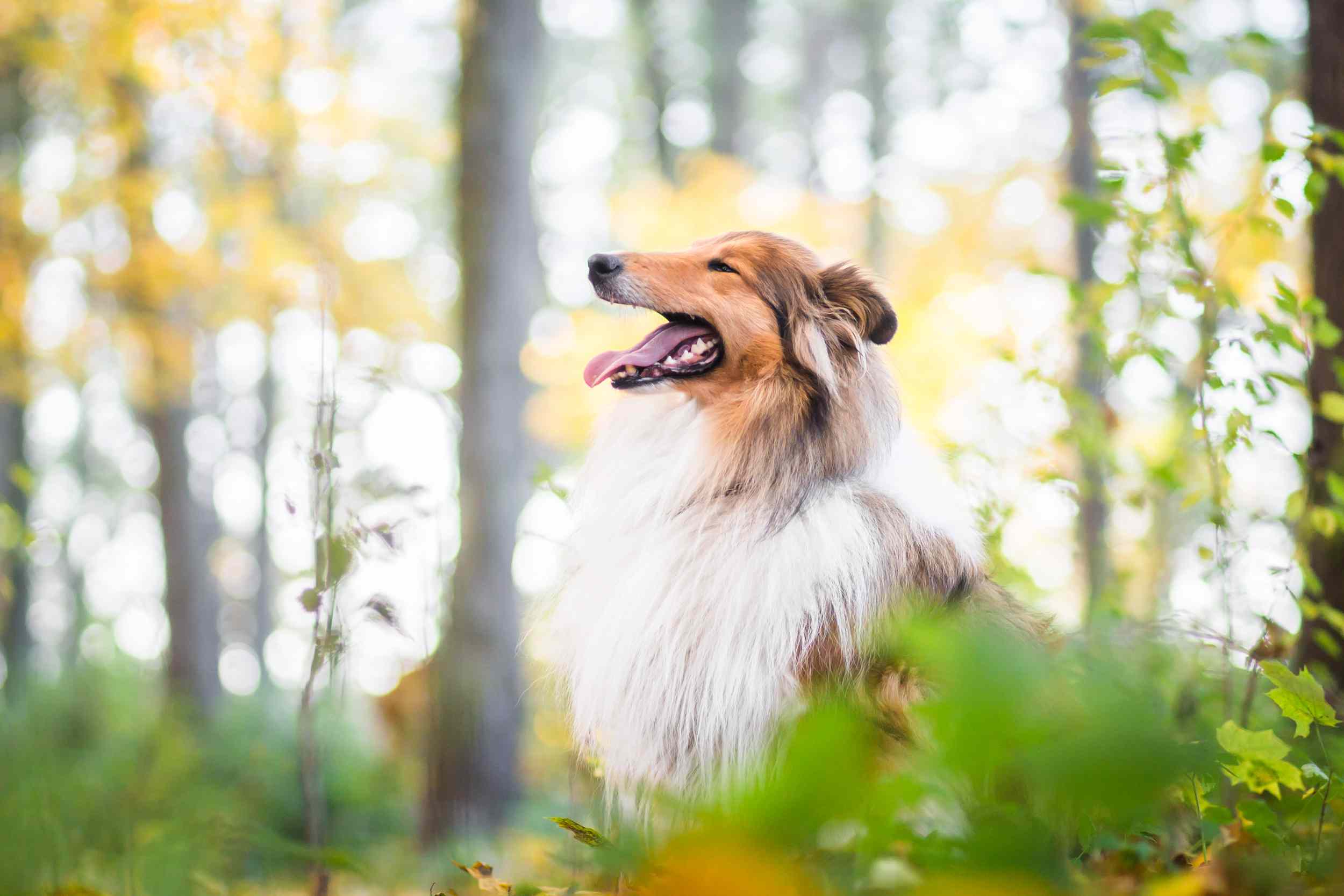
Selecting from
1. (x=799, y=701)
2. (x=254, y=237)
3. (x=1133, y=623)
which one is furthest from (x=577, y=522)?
(x=254, y=237)

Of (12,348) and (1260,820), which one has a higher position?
(12,348)

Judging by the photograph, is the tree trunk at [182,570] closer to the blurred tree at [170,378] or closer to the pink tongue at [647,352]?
the blurred tree at [170,378]

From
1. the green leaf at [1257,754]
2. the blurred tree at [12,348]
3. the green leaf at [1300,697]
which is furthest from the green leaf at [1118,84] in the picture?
the blurred tree at [12,348]

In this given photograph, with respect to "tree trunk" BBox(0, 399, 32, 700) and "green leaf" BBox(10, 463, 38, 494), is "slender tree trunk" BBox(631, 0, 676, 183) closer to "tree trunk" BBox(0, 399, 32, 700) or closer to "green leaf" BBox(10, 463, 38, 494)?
"tree trunk" BBox(0, 399, 32, 700)

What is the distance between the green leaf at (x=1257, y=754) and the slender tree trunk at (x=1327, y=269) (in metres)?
1.79

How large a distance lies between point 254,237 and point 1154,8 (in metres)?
8.43

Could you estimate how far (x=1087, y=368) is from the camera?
4.04 m

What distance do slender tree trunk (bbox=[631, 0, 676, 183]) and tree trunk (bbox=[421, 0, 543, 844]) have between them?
27.5ft

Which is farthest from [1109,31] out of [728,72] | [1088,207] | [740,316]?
[728,72]

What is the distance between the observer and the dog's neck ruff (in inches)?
99.4

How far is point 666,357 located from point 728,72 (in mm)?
11050

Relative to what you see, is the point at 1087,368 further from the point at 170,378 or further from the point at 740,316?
the point at 170,378

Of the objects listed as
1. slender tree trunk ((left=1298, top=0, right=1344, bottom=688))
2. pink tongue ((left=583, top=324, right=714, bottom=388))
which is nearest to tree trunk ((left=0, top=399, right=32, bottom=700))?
pink tongue ((left=583, top=324, right=714, bottom=388))

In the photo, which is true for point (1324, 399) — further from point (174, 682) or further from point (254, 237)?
point (174, 682)
